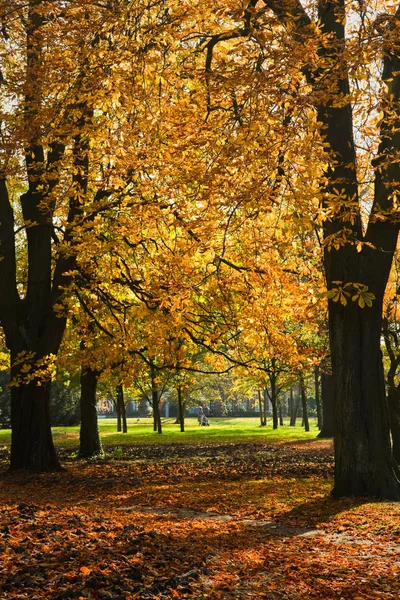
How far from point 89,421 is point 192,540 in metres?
13.8

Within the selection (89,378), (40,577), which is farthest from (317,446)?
(40,577)

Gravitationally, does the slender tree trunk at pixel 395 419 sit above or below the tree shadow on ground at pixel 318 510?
above

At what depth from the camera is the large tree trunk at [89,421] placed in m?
20.8

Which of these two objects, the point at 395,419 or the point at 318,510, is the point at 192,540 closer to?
the point at 318,510

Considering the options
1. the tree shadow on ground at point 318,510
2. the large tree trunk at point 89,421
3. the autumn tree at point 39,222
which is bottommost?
the tree shadow on ground at point 318,510

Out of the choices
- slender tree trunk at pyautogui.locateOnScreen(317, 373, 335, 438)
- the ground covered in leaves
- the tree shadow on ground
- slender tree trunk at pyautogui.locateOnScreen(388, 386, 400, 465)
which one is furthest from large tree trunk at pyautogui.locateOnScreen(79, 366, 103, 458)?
slender tree trunk at pyautogui.locateOnScreen(317, 373, 335, 438)

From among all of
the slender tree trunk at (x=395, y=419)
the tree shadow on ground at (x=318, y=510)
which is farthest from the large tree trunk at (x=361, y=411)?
the slender tree trunk at (x=395, y=419)

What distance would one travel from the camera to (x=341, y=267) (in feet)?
35.7

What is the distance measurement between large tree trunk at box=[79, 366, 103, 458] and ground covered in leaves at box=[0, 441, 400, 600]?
20.8 ft

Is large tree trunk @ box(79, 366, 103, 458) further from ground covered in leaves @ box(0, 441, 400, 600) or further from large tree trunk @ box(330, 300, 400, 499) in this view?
large tree trunk @ box(330, 300, 400, 499)

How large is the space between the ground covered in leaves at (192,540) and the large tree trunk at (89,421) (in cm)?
635

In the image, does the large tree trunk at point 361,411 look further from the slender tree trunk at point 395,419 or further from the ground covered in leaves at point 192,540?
the slender tree trunk at point 395,419

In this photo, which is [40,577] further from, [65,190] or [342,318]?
[65,190]

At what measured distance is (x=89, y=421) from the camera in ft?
68.6
